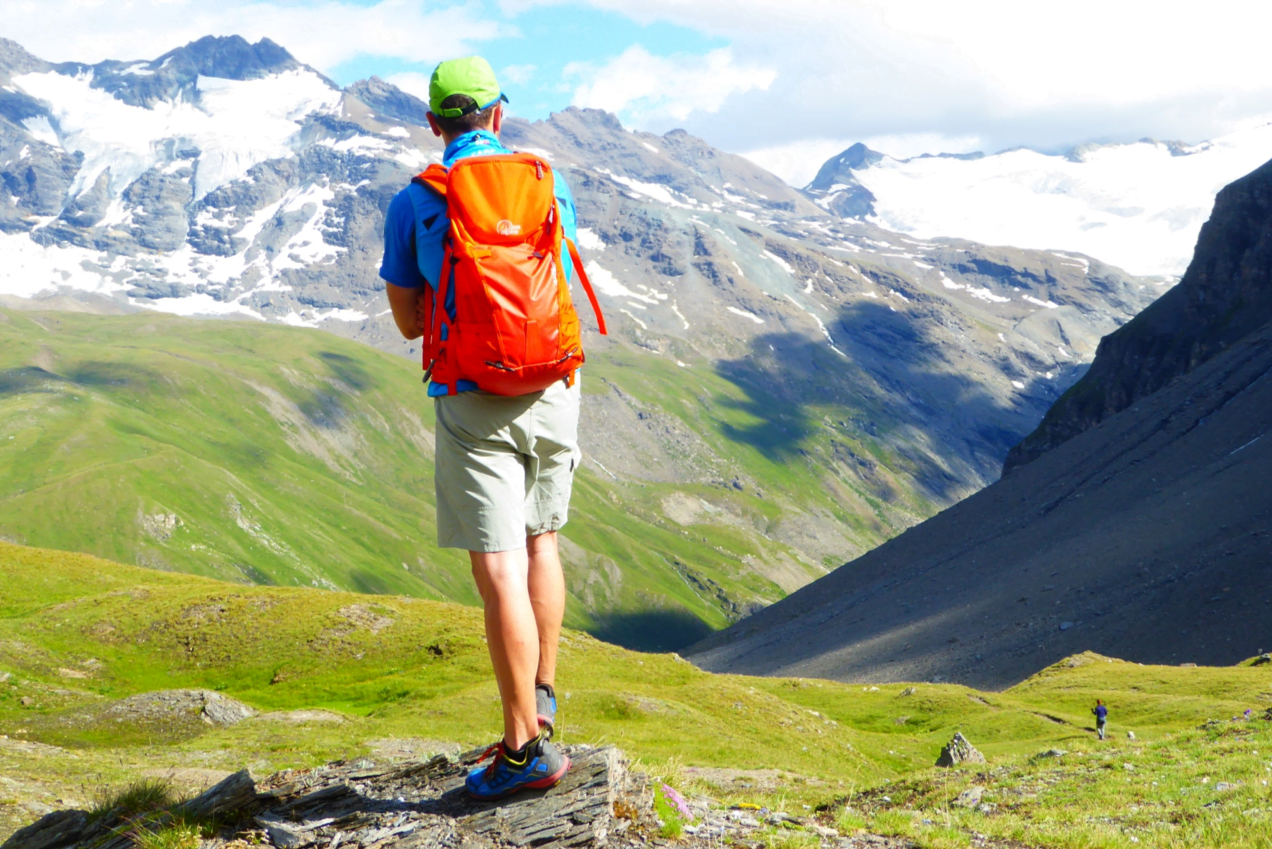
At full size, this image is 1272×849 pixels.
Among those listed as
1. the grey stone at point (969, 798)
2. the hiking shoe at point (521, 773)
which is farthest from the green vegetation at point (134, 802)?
the grey stone at point (969, 798)

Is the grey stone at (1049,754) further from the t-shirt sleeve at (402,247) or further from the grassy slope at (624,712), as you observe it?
the t-shirt sleeve at (402,247)

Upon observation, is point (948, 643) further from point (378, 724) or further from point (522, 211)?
point (522, 211)

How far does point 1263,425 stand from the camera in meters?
112

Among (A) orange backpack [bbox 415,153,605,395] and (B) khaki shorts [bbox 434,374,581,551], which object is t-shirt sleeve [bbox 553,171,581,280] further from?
(B) khaki shorts [bbox 434,374,581,551]

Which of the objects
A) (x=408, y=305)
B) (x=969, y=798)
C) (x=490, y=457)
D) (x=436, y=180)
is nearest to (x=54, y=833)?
(x=490, y=457)

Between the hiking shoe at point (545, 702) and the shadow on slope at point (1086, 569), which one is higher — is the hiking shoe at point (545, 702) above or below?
above

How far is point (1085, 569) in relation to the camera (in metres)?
99.9

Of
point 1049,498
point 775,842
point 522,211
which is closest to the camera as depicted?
point 522,211

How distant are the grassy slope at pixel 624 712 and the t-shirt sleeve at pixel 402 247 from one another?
6749 millimetres

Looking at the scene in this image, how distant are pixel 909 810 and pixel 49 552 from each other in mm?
76906

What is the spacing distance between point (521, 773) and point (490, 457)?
3.14 m

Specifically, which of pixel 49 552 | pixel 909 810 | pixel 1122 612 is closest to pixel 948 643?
pixel 1122 612

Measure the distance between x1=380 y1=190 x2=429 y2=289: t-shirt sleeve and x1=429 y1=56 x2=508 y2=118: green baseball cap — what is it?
50.2 inches

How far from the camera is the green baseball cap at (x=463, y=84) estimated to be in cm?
982
